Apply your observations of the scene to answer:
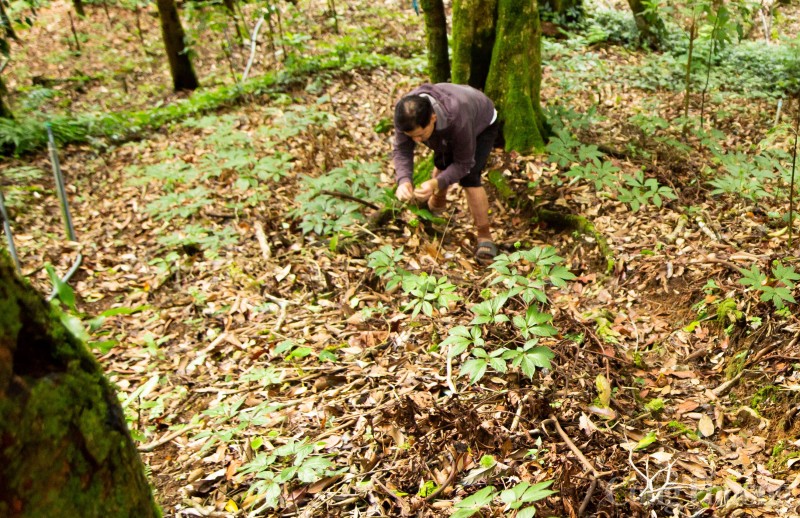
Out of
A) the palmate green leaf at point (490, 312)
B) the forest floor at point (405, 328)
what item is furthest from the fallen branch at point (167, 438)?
the palmate green leaf at point (490, 312)

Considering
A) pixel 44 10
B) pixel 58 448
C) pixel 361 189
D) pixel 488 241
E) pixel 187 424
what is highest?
pixel 44 10

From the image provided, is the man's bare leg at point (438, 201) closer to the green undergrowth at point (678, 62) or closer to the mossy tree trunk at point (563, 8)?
the green undergrowth at point (678, 62)

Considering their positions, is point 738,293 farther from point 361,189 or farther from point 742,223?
point 361,189

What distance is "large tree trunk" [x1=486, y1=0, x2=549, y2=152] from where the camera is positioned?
521 cm

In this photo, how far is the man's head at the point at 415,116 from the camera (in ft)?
12.2

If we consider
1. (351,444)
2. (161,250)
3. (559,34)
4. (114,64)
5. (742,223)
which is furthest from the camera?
(114,64)

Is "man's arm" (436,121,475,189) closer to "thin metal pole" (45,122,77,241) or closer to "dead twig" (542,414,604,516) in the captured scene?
"dead twig" (542,414,604,516)

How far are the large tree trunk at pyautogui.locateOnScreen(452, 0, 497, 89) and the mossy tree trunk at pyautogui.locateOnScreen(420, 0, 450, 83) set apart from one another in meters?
0.25

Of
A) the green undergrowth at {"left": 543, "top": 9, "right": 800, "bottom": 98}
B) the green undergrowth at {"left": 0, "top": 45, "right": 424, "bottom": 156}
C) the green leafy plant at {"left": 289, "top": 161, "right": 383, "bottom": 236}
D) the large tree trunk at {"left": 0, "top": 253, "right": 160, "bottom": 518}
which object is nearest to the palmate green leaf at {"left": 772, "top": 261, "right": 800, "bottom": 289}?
the green leafy plant at {"left": 289, "top": 161, "right": 383, "bottom": 236}

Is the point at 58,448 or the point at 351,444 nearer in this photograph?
the point at 58,448

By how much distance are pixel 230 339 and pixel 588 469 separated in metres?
2.58

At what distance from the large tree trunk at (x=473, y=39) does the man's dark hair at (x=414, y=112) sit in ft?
6.46

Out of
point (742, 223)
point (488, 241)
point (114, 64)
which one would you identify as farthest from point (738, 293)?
point (114, 64)

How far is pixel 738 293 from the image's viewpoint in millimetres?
3523
